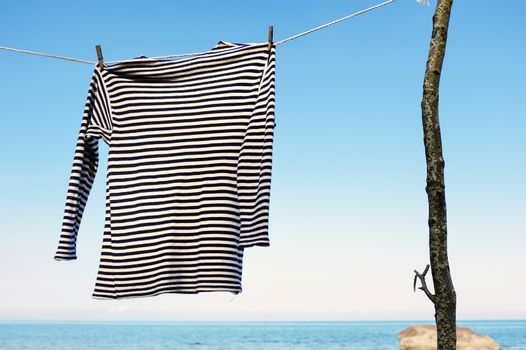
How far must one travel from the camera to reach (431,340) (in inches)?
516

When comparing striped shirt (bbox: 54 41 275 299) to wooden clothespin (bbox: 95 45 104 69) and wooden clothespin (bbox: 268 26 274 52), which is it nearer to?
wooden clothespin (bbox: 268 26 274 52)

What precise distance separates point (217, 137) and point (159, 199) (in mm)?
487

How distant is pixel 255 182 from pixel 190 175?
1.23 ft

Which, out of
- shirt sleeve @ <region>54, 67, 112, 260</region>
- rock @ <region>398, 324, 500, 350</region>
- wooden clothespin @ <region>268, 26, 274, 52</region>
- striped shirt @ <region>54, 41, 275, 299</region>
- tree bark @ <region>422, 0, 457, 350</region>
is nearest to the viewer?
tree bark @ <region>422, 0, 457, 350</region>

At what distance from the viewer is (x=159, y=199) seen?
12.3 feet

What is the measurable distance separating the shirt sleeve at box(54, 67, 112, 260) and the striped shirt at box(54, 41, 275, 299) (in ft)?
0.44

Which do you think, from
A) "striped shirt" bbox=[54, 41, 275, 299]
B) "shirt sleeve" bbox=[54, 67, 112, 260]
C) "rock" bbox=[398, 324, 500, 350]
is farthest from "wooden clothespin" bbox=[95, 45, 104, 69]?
"rock" bbox=[398, 324, 500, 350]

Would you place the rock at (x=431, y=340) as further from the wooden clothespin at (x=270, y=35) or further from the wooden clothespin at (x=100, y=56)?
the wooden clothespin at (x=100, y=56)

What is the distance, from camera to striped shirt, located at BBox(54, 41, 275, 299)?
3.70 meters

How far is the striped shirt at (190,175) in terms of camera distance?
370cm

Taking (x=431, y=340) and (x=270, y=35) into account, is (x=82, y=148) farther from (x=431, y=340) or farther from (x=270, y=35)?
(x=431, y=340)

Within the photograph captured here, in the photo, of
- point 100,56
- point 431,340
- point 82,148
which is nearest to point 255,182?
point 82,148

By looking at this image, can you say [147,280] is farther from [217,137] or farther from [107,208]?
[217,137]

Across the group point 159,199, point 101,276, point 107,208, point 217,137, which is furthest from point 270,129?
point 101,276
